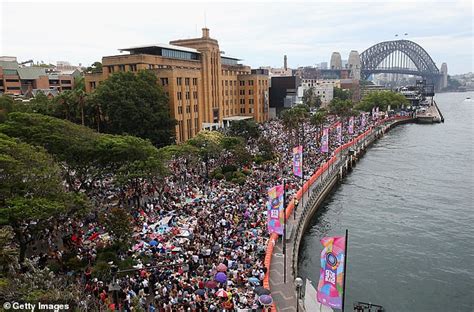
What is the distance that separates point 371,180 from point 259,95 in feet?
174

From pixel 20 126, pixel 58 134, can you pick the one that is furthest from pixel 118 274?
pixel 20 126

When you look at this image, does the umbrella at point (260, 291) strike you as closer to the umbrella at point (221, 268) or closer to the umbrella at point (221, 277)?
the umbrella at point (221, 277)

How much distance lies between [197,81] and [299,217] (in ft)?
162

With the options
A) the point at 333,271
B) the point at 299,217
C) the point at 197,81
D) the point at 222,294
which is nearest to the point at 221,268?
the point at 222,294

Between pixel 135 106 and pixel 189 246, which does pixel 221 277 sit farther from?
pixel 135 106

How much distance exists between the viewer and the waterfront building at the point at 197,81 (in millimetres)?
73312

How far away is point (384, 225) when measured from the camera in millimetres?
44812

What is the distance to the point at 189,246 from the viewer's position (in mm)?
29797

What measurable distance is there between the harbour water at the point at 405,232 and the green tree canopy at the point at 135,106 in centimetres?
3087

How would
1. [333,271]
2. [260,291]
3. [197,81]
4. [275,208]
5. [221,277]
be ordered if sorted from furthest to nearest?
[197,81]
[275,208]
[221,277]
[260,291]
[333,271]

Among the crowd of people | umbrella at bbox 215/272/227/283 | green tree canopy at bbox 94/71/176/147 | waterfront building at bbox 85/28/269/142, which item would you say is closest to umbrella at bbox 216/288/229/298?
the crowd of people

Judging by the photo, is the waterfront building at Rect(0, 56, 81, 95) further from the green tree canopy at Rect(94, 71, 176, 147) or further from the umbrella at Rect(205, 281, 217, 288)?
the umbrella at Rect(205, 281, 217, 288)

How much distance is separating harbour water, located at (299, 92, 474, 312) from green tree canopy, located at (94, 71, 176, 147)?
30.9 meters

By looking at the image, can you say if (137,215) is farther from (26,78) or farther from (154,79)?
(26,78)
